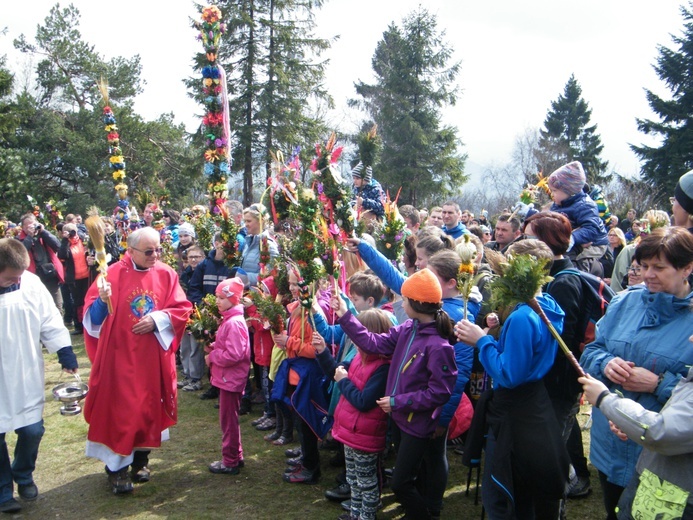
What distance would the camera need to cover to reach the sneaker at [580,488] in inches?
184

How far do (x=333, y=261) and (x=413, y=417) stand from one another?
148cm

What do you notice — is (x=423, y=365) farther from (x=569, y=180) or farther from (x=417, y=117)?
(x=417, y=117)

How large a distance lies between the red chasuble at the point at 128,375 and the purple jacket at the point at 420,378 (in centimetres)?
236

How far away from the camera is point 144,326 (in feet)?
16.7

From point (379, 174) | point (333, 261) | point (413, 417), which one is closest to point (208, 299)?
Result: point (333, 261)

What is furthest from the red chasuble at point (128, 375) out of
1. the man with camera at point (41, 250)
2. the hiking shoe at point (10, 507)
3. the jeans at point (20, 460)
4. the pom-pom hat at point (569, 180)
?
the man with camera at point (41, 250)

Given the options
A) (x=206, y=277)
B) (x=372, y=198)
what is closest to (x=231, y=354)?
(x=206, y=277)

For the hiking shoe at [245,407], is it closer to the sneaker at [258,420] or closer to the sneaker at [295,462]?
the sneaker at [258,420]

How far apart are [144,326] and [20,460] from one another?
1561 millimetres

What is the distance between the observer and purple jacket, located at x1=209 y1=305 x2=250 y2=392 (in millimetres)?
5416

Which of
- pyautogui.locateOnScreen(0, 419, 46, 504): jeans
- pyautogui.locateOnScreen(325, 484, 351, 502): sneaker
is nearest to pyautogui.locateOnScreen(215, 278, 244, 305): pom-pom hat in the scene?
pyautogui.locateOnScreen(0, 419, 46, 504): jeans

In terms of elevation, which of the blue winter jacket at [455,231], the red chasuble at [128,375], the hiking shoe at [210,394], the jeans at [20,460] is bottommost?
the hiking shoe at [210,394]

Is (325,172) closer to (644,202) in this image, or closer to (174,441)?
(174,441)

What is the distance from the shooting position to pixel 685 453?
245 cm
